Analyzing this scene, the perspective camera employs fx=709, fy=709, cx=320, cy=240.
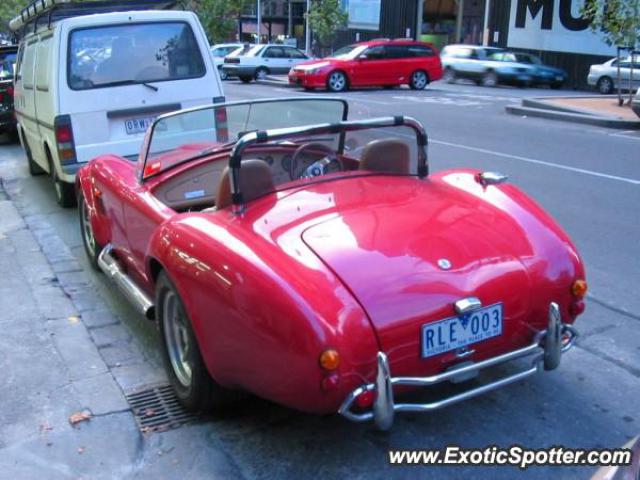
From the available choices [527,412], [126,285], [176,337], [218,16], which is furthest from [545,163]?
[218,16]

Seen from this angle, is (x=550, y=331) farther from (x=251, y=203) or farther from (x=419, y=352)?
(x=251, y=203)

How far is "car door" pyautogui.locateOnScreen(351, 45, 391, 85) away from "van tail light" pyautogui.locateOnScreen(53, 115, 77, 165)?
17302mm

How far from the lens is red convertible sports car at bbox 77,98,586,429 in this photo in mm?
2697

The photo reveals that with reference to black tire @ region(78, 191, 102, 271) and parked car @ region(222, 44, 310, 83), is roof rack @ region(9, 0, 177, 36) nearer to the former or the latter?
black tire @ region(78, 191, 102, 271)

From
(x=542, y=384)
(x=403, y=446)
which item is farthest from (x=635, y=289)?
(x=403, y=446)

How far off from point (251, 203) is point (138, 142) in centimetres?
431

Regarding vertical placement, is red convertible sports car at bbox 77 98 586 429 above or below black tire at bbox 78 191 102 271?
above

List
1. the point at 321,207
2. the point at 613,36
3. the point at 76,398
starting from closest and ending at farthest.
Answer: the point at 321,207, the point at 76,398, the point at 613,36

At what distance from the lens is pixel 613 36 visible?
690 inches

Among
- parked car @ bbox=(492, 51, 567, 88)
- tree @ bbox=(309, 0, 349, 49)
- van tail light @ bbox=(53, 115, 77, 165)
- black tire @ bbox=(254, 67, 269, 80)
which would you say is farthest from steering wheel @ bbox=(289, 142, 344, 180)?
tree @ bbox=(309, 0, 349, 49)

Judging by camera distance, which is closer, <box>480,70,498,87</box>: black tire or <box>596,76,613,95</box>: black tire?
<box>596,76,613,95</box>: black tire

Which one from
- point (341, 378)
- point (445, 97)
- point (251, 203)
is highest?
point (251, 203)

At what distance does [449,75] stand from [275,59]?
23.6 feet

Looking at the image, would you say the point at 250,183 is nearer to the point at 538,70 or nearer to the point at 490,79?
the point at 490,79
